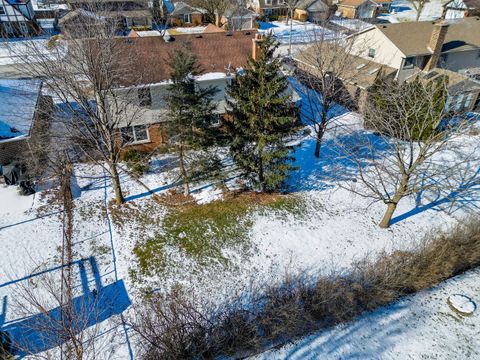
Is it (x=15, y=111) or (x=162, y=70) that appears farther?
(x=15, y=111)

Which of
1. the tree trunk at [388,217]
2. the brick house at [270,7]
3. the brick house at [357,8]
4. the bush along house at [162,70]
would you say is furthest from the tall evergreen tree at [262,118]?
the brick house at [357,8]

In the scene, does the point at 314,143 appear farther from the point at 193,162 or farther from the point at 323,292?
the point at 323,292

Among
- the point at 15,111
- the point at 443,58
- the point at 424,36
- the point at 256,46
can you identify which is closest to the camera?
the point at 15,111

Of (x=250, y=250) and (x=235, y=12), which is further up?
(x=235, y=12)

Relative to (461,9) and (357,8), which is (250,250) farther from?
(461,9)

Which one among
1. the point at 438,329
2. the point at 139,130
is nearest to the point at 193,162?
the point at 139,130

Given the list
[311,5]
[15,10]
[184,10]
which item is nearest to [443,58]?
[311,5]

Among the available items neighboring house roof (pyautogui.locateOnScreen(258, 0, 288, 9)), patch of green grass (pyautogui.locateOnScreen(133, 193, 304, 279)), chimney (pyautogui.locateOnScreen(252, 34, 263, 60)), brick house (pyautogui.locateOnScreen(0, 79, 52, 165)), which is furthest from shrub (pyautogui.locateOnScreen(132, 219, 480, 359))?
neighboring house roof (pyautogui.locateOnScreen(258, 0, 288, 9))
